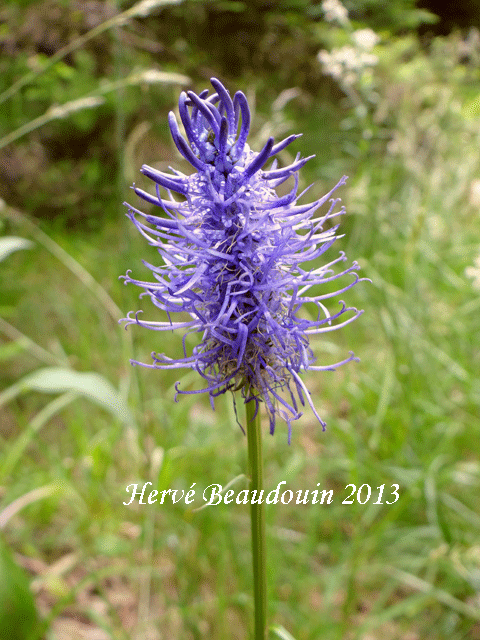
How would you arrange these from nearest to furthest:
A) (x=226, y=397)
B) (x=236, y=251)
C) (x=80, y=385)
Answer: (x=236, y=251)
(x=80, y=385)
(x=226, y=397)

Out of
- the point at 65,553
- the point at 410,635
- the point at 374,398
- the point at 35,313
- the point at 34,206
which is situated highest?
the point at 34,206

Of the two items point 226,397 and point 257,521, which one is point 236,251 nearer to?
point 257,521

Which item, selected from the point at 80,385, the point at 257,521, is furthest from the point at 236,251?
the point at 80,385

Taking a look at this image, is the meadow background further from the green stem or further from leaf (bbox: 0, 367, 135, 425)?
the green stem

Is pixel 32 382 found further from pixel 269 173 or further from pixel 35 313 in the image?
pixel 35 313

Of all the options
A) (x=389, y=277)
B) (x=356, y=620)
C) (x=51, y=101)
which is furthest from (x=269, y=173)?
(x=51, y=101)

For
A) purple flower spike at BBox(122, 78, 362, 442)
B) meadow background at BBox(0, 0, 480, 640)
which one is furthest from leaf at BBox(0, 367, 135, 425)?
purple flower spike at BBox(122, 78, 362, 442)

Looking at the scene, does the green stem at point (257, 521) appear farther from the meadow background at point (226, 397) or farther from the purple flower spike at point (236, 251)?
the meadow background at point (226, 397)

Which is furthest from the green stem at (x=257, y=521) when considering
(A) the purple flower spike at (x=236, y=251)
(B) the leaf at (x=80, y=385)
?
(B) the leaf at (x=80, y=385)
